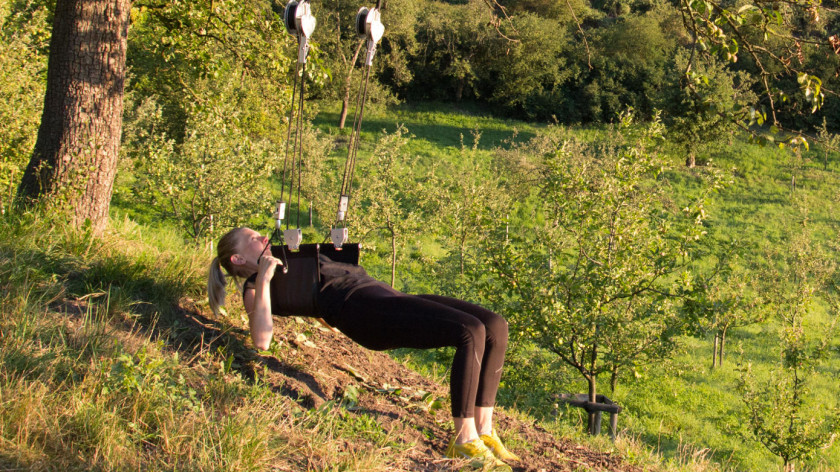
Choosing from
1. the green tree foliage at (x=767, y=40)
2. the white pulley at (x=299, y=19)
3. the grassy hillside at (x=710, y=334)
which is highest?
the green tree foliage at (x=767, y=40)

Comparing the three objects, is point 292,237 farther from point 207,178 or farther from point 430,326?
point 207,178

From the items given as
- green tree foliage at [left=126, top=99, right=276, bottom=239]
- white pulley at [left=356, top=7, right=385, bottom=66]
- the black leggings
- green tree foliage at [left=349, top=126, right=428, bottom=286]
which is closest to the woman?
the black leggings

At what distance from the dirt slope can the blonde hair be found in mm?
236

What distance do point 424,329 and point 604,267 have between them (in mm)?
5304

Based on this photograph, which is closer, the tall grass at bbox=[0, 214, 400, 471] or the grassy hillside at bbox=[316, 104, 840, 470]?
the tall grass at bbox=[0, 214, 400, 471]

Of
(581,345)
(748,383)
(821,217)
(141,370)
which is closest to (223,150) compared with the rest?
(581,345)

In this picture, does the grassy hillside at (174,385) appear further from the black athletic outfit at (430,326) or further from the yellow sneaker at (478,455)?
the black athletic outfit at (430,326)

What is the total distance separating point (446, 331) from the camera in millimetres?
3318

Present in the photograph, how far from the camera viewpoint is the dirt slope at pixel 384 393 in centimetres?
350

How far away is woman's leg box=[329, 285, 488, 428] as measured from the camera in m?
3.27

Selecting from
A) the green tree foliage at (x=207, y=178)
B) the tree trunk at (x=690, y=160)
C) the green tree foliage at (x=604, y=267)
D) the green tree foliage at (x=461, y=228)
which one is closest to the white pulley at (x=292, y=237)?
the green tree foliage at (x=604, y=267)

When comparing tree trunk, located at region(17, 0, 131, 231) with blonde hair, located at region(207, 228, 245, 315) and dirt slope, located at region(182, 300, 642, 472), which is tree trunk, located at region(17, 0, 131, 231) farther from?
blonde hair, located at region(207, 228, 245, 315)

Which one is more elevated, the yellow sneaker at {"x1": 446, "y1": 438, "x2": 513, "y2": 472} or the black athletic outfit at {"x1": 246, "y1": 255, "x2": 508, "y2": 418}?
the black athletic outfit at {"x1": 246, "y1": 255, "x2": 508, "y2": 418}

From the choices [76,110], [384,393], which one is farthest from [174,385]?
[76,110]
